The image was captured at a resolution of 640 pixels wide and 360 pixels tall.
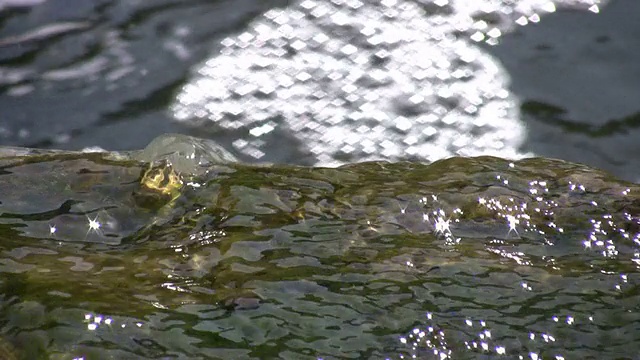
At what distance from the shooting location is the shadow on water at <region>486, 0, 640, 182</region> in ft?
14.7

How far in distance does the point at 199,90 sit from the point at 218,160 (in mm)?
1219

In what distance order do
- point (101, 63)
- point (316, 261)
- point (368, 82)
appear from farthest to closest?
point (101, 63) < point (368, 82) < point (316, 261)

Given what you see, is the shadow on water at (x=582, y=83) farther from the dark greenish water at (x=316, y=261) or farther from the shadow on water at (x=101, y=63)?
the shadow on water at (x=101, y=63)

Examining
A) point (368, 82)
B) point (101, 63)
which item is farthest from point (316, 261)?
point (101, 63)

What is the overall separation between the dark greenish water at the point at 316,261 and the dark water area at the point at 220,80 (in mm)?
1022

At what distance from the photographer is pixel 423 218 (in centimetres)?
302

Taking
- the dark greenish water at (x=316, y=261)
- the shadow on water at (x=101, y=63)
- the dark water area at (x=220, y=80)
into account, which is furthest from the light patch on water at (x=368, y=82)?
the dark greenish water at (x=316, y=261)

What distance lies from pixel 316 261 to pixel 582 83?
2540mm

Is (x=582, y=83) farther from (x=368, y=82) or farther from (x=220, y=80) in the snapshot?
(x=220, y=80)

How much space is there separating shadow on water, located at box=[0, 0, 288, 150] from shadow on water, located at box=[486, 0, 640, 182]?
1376 millimetres

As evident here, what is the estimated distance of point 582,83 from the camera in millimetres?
4777

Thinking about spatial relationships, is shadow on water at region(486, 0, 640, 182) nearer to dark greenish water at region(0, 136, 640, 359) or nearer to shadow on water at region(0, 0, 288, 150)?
dark greenish water at region(0, 136, 640, 359)

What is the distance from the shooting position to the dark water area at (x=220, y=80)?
448 cm

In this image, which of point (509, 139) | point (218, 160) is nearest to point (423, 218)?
point (218, 160)
